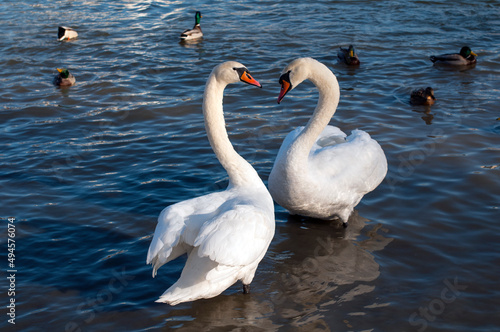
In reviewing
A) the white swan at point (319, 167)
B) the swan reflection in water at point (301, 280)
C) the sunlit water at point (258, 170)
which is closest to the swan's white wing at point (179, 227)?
the swan reflection in water at point (301, 280)

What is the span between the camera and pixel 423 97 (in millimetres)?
9758

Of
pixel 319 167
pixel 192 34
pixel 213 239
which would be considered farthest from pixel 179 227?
pixel 192 34

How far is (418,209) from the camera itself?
22.2ft

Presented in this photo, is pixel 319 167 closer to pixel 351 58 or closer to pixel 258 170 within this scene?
pixel 258 170

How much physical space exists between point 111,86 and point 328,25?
662 cm

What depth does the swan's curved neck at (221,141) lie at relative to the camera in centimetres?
539

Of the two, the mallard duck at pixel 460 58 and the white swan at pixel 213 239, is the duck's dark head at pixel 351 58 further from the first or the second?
the white swan at pixel 213 239

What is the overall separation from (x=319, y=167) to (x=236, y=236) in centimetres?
196

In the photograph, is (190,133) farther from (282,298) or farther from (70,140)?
(282,298)

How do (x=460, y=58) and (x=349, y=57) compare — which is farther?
(x=349, y=57)

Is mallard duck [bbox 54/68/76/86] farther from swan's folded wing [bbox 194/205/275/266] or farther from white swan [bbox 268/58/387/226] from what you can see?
swan's folded wing [bbox 194/205/275/266]

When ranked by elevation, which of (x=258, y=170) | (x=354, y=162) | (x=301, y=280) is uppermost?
(x=354, y=162)

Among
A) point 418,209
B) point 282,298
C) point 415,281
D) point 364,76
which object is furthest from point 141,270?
point 364,76

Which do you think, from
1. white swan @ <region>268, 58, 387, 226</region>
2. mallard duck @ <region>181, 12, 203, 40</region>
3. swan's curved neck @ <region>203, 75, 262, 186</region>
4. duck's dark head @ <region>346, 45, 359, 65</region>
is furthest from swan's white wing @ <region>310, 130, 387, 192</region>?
mallard duck @ <region>181, 12, 203, 40</region>
